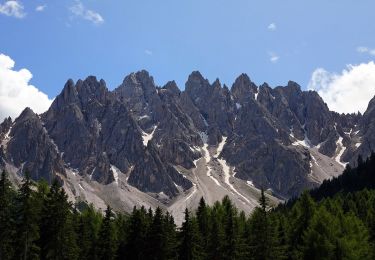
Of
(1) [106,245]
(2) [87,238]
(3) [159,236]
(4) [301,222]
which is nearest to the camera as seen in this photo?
(3) [159,236]

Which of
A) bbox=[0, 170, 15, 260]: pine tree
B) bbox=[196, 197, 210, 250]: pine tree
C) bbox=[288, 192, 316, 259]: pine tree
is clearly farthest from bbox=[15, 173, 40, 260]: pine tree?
bbox=[288, 192, 316, 259]: pine tree

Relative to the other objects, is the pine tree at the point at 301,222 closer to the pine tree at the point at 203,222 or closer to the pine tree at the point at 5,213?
the pine tree at the point at 203,222

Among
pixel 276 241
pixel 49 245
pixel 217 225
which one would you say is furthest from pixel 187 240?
pixel 49 245

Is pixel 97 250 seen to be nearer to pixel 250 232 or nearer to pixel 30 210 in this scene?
pixel 30 210

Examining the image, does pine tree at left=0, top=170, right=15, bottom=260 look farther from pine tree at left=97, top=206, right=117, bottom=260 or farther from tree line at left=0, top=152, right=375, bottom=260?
pine tree at left=97, top=206, right=117, bottom=260

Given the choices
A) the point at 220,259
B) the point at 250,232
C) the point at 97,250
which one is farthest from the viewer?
the point at 250,232

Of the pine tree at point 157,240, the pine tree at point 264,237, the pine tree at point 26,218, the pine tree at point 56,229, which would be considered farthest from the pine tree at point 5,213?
the pine tree at point 264,237

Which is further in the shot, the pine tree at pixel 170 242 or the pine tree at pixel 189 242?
the pine tree at pixel 189 242

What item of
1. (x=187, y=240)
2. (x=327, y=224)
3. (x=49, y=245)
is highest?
(x=327, y=224)

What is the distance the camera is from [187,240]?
221 feet

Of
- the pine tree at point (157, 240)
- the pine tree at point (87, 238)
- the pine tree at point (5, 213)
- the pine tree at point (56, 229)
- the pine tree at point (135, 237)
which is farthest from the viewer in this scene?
the pine tree at point (87, 238)

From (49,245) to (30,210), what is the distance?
648 cm

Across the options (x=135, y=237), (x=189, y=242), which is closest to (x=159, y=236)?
(x=189, y=242)

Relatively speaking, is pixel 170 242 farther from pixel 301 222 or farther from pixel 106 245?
pixel 301 222
